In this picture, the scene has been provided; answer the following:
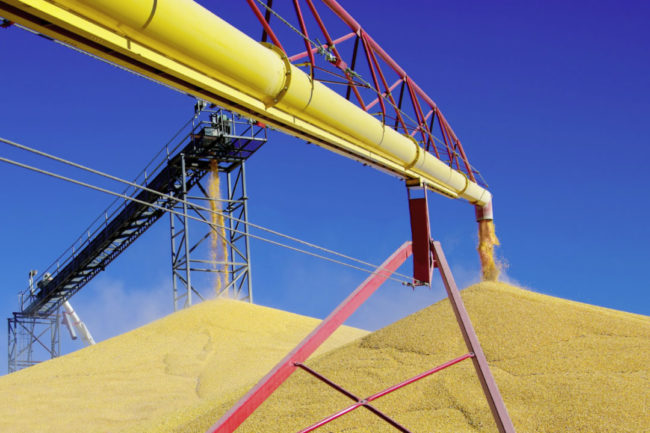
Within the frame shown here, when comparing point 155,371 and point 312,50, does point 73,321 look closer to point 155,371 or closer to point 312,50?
point 155,371

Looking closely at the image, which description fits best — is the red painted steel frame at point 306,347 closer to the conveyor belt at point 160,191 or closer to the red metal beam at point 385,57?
the red metal beam at point 385,57

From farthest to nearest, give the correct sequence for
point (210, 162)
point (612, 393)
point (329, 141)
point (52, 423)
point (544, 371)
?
1. point (210, 162)
2. point (52, 423)
3. point (544, 371)
4. point (612, 393)
5. point (329, 141)

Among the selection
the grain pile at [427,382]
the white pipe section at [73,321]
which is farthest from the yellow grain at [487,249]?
the white pipe section at [73,321]

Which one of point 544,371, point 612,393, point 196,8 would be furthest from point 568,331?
point 196,8

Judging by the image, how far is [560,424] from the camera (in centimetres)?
812

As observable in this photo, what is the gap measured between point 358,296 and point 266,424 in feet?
9.30

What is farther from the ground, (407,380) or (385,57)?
(385,57)

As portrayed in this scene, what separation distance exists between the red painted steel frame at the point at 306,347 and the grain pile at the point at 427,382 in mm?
2095

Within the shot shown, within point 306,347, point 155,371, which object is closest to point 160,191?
point 155,371

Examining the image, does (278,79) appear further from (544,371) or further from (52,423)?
(52,423)

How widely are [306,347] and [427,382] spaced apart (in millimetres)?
3550

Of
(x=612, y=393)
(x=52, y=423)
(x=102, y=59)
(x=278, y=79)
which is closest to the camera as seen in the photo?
(x=102, y=59)

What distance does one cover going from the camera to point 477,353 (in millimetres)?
7176

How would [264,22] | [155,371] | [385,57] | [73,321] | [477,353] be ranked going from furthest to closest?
[73,321] → [155,371] → [385,57] → [477,353] → [264,22]
